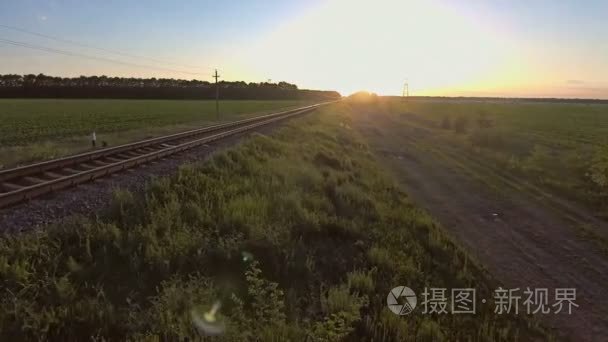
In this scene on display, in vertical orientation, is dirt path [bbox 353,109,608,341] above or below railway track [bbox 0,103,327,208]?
below

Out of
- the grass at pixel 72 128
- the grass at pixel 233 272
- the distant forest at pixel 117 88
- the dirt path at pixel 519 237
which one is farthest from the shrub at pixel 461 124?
the distant forest at pixel 117 88

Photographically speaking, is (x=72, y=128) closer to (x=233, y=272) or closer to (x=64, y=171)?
(x=64, y=171)

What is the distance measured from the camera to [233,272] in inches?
249

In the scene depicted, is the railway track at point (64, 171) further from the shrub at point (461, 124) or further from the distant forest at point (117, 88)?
the distant forest at point (117, 88)

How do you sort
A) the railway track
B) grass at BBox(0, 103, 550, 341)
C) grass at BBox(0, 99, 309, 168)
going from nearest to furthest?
1. grass at BBox(0, 103, 550, 341)
2. the railway track
3. grass at BBox(0, 99, 309, 168)

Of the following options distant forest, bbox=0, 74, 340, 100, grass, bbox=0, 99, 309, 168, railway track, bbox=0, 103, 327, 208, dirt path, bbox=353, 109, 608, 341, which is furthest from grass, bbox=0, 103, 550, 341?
distant forest, bbox=0, 74, 340, 100

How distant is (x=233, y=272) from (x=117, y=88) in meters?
145

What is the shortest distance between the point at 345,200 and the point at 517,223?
18.9ft

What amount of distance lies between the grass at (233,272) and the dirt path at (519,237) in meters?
1.08

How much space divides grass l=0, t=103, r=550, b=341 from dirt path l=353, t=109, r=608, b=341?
1.08 meters

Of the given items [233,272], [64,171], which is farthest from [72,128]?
[233,272]

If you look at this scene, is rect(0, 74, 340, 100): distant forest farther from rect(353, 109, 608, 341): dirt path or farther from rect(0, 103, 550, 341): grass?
rect(0, 103, 550, 341): grass

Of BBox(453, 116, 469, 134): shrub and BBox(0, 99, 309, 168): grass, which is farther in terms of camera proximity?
BBox(453, 116, 469, 134): shrub

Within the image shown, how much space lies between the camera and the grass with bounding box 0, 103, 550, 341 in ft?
15.9
